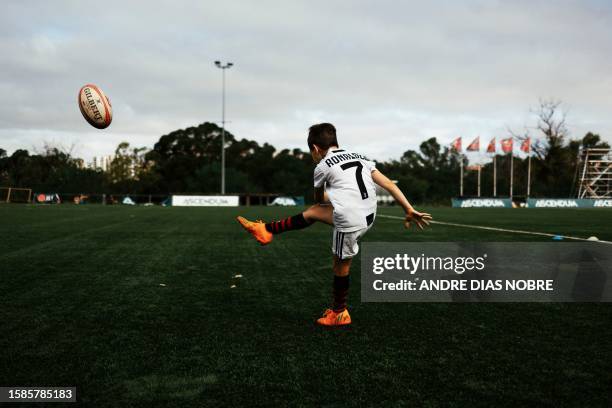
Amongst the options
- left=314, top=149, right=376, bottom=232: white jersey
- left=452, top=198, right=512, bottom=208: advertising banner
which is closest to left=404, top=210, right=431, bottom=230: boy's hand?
left=314, top=149, right=376, bottom=232: white jersey

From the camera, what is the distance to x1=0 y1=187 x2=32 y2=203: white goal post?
48088mm

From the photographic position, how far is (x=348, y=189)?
370cm

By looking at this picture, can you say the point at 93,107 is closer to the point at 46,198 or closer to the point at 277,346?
the point at 277,346

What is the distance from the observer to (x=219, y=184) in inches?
2694

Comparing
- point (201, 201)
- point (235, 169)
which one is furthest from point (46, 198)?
point (235, 169)

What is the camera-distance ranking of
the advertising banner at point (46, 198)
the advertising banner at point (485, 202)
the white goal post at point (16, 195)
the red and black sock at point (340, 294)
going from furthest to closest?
1. the advertising banner at point (46, 198)
2. the white goal post at point (16, 195)
3. the advertising banner at point (485, 202)
4. the red and black sock at point (340, 294)

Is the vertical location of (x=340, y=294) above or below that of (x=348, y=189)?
below

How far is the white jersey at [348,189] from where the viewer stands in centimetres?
369

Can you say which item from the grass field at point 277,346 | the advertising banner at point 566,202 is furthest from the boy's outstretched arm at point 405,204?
the advertising banner at point 566,202

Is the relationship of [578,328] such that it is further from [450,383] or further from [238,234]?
→ [238,234]

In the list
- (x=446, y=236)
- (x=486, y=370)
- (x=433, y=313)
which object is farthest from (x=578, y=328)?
Result: (x=446, y=236)

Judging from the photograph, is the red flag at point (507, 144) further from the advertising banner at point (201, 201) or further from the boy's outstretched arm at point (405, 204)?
the boy's outstretched arm at point (405, 204)

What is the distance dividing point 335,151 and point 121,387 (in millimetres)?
2303

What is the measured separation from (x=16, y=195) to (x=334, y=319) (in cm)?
5461
